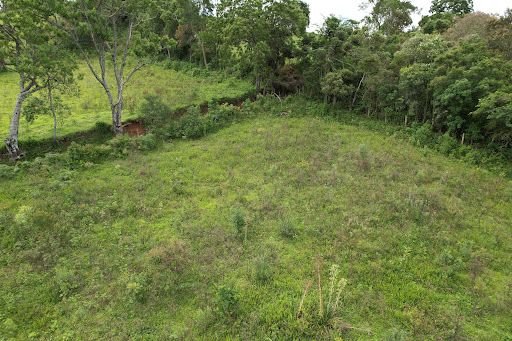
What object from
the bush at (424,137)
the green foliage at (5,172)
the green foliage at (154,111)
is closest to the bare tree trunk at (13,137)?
the green foliage at (5,172)

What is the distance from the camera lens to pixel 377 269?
28.0ft

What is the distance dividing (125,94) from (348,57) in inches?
756

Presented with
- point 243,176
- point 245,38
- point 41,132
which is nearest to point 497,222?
point 243,176

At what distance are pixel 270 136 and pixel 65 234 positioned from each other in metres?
12.5

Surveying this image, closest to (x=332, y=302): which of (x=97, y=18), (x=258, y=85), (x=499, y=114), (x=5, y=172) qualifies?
(x=499, y=114)

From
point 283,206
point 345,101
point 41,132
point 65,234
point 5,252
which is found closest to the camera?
point 5,252

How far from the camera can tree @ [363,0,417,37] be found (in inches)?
1188

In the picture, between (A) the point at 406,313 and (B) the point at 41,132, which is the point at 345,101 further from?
(B) the point at 41,132

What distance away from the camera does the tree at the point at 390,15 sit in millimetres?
30188

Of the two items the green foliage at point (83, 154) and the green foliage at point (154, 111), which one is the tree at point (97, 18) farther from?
the green foliage at point (83, 154)

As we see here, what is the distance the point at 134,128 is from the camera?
64.4 feet

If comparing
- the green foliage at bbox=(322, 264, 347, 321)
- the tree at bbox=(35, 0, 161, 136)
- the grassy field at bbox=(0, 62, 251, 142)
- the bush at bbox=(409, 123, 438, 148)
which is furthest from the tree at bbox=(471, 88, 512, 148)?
the tree at bbox=(35, 0, 161, 136)

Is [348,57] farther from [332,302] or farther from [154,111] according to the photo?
[332,302]

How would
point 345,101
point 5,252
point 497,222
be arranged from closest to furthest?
1. point 5,252
2. point 497,222
3. point 345,101
